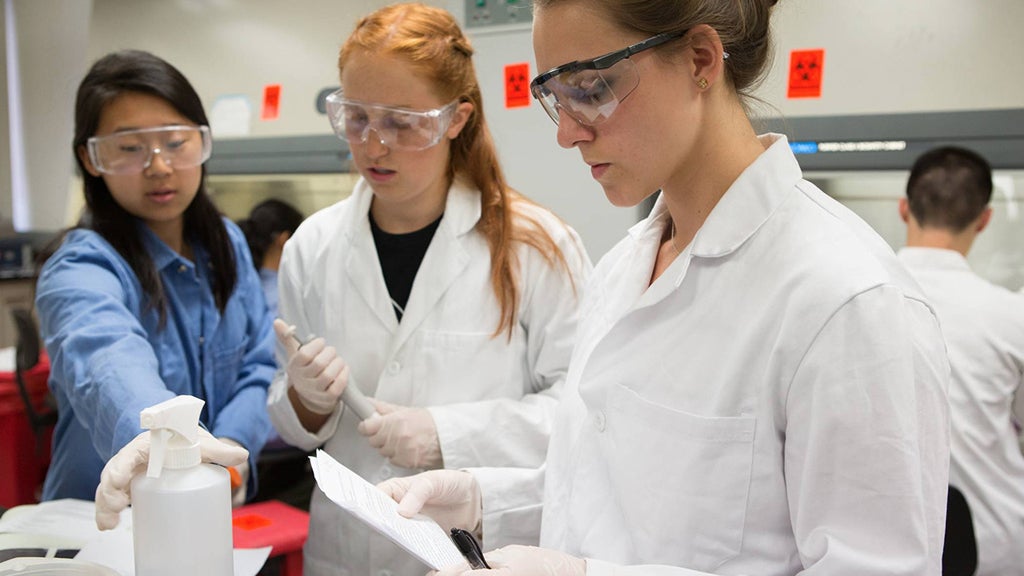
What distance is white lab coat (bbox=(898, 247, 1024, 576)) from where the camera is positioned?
2.28 metres

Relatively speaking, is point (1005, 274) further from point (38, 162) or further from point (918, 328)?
point (38, 162)

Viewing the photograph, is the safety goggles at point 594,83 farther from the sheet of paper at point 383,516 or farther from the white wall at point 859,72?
the white wall at point 859,72

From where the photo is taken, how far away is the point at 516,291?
1.62m

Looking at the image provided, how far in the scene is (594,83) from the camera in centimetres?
100

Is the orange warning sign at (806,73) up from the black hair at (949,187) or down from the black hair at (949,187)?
up

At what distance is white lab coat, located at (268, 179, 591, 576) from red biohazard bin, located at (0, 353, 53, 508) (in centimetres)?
172

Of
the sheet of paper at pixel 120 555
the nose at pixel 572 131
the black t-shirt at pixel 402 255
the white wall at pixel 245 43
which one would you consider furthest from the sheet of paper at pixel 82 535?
the white wall at pixel 245 43

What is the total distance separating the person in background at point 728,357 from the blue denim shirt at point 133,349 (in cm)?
54

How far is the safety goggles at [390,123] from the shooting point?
152 cm

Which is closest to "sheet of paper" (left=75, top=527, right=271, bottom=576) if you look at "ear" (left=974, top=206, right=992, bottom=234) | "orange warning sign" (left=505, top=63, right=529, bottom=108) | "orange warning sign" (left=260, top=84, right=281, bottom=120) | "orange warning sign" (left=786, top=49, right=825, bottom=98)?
"orange warning sign" (left=505, top=63, right=529, bottom=108)

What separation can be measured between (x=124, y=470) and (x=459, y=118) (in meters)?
0.88

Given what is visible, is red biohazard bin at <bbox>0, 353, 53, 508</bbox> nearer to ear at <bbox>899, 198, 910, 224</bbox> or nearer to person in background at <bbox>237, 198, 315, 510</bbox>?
person in background at <bbox>237, 198, 315, 510</bbox>

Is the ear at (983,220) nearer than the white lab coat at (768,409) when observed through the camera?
No

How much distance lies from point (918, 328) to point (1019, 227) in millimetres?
1993
